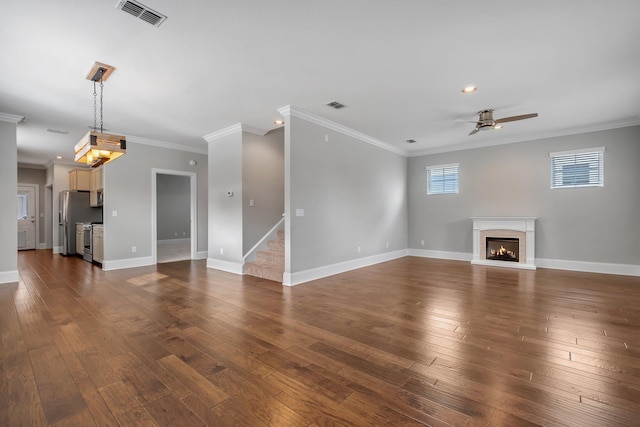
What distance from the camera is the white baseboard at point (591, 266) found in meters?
5.35

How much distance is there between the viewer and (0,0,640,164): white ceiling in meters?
2.43

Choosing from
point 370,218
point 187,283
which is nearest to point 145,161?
point 187,283

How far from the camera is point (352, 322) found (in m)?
3.06

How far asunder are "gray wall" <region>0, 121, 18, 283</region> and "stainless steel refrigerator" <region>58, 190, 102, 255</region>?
3.54 metres

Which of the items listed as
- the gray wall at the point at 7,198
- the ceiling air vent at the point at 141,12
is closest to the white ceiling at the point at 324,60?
the ceiling air vent at the point at 141,12

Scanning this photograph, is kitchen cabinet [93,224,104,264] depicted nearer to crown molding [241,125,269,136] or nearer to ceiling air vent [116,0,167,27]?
crown molding [241,125,269,136]

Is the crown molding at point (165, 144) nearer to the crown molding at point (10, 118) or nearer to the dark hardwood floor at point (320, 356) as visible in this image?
the crown molding at point (10, 118)

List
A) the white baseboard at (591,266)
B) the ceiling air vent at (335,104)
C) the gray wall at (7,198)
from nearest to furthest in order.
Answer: the ceiling air vent at (335,104) → the gray wall at (7,198) → the white baseboard at (591,266)

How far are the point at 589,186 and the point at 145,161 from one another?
9.20 m

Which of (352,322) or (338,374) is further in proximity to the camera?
(352,322)

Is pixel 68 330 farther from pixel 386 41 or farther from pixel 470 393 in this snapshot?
pixel 386 41

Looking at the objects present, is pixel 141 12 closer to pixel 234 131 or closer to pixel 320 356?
pixel 320 356

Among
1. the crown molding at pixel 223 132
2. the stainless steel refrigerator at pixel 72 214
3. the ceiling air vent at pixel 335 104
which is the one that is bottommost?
the stainless steel refrigerator at pixel 72 214

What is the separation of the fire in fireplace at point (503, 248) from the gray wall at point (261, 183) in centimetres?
477
